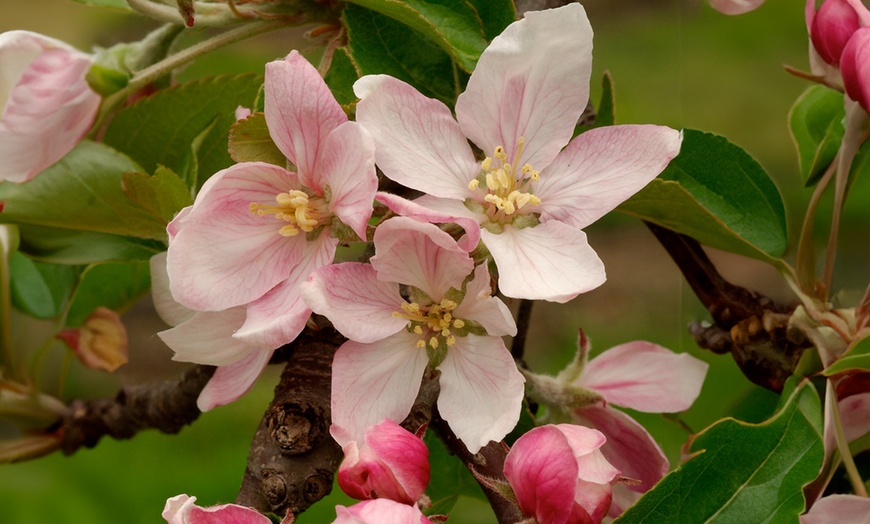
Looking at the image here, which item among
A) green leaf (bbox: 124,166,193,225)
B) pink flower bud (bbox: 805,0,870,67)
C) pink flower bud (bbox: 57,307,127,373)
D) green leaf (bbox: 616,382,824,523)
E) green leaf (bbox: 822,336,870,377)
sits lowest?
pink flower bud (bbox: 57,307,127,373)

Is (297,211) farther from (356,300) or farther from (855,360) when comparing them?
(855,360)

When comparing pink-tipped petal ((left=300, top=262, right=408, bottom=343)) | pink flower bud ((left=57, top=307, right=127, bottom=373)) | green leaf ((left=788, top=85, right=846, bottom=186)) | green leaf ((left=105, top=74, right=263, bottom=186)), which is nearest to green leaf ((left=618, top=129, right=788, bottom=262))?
green leaf ((left=788, top=85, right=846, bottom=186))

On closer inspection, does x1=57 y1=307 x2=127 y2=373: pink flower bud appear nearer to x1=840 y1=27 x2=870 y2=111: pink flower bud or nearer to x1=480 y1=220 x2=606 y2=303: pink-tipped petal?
x1=480 y1=220 x2=606 y2=303: pink-tipped petal

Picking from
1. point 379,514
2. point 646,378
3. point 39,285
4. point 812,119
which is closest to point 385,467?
point 379,514

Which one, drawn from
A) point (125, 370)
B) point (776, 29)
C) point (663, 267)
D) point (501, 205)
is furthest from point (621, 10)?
point (501, 205)

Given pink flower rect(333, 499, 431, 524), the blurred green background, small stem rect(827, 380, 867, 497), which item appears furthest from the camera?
the blurred green background

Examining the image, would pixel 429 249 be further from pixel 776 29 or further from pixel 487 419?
pixel 776 29
